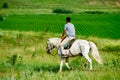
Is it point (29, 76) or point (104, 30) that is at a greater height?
point (29, 76)

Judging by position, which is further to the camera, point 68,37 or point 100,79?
point 68,37

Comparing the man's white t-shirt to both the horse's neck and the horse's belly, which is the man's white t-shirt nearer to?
the horse's belly

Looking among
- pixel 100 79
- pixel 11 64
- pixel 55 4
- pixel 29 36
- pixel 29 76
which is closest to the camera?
pixel 100 79

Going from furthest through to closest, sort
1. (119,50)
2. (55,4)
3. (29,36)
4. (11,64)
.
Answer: (55,4) → (29,36) → (119,50) → (11,64)

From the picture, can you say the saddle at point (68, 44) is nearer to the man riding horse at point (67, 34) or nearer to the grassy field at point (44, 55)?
the man riding horse at point (67, 34)

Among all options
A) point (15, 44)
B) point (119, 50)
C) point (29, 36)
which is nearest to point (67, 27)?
point (119, 50)

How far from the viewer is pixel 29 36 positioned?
42062 mm

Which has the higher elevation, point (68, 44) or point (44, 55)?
point (68, 44)

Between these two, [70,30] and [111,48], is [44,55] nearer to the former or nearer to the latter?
[111,48]

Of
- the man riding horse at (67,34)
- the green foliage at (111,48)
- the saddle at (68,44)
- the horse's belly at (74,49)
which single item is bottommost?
the green foliage at (111,48)

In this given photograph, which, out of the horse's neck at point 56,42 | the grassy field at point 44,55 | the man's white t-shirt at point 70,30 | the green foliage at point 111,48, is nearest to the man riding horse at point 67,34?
the man's white t-shirt at point 70,30

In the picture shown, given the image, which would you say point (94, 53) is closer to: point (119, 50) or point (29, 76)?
point (29, 76)

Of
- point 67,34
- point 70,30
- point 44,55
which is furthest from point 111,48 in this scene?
point 70,30

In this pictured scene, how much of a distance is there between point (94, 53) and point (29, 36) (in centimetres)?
2354
